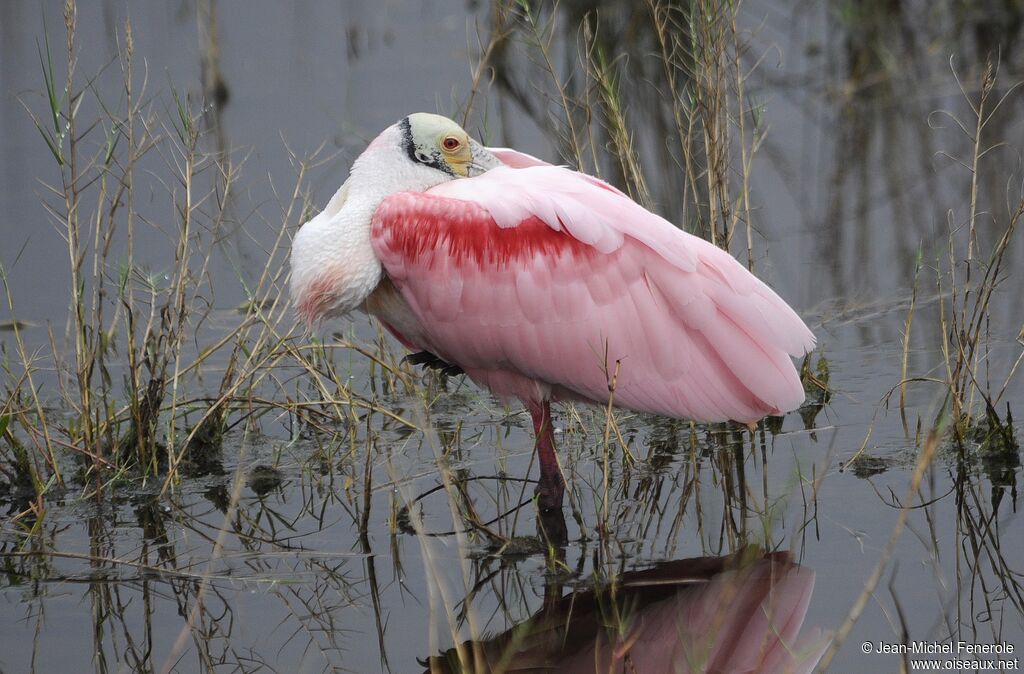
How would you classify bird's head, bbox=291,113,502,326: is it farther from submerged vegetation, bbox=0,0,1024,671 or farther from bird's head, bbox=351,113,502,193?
submerged vegetation, bbox=0,0,1024,671

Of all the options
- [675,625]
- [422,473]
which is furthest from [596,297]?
[675,625]

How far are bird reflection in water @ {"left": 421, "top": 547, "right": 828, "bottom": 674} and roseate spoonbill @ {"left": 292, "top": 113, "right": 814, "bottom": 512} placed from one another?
687 mm

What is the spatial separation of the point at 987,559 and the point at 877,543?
347 mm

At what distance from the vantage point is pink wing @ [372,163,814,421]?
217 inches

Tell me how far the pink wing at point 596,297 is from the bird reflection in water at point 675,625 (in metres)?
0.70

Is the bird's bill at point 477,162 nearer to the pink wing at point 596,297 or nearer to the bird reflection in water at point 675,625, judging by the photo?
the pink wing at point 596,297

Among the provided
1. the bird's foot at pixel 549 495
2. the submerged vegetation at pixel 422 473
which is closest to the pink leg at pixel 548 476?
the bird's foot at pixel 549 495

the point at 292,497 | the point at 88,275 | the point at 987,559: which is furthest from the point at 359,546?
the point at 88,275

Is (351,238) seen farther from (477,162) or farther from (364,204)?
(477,162)

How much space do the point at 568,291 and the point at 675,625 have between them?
1356 mm

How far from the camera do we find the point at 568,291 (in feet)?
18.4

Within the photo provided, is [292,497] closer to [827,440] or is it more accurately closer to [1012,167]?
[827,440]

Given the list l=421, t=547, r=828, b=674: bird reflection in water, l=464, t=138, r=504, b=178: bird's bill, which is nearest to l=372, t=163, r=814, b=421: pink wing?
l=464, t=138, r=504, b=178: bird's bill

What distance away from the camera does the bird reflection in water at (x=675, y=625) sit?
451cm
